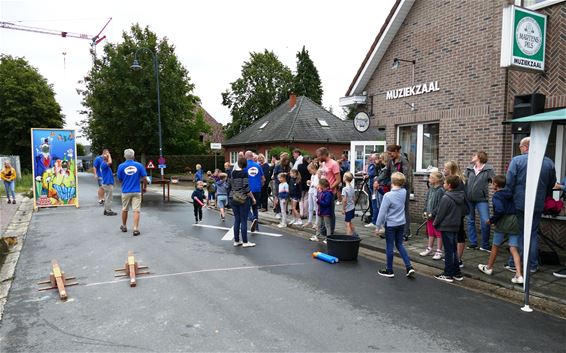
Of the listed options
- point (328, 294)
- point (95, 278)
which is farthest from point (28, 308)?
point (328, 294)

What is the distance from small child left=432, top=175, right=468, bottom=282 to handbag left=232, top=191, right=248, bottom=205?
12.2ft

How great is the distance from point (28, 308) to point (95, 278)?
1.14 meters

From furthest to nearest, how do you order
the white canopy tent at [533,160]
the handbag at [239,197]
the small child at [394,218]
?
the handbag at [239,197]
the small child at [394,218]
the white canopy tent at [533,160]

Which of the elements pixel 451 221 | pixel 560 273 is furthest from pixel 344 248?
pixel 560 273

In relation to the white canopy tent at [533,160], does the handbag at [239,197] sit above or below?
below

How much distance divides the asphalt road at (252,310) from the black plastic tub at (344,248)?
1.05 feet

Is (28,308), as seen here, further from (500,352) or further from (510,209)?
(510,209)

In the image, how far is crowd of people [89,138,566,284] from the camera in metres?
5.82

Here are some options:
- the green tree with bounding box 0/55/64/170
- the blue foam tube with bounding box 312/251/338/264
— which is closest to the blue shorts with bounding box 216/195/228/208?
the blue foam tube with bounding box 312/251/338/264

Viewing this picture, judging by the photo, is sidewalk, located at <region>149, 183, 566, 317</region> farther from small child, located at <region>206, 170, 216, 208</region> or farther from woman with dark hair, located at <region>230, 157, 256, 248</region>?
small child, located at <region>206, 170, 216, 208</region>

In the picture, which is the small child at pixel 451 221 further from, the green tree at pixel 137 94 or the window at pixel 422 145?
the green tree at pixel 137 94

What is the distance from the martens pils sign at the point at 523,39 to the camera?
274 inches

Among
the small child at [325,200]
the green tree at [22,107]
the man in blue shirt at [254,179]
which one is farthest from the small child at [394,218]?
the green tree at [22,107]

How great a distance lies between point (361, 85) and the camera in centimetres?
1261
